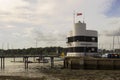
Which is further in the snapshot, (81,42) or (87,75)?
(81,42)

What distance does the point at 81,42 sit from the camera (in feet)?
327

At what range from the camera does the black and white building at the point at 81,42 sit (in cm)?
9956

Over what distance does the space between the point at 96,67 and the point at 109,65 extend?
13.0ft

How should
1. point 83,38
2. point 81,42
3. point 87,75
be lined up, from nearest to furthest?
point 87,75
point 81,42
point 83,38

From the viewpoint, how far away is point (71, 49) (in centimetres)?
10219

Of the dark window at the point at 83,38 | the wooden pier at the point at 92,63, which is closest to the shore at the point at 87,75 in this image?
the wooden pier at the point at 92,63

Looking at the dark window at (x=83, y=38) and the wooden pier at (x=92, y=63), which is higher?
the dark window at (x=83, y=38)

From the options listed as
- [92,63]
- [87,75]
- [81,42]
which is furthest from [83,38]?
[87,75]

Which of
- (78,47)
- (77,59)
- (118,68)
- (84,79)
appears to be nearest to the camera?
(84,79)

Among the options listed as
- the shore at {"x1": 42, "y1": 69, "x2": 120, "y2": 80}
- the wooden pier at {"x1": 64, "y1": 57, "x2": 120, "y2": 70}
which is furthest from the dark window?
the shore at {"x1": 42, "y1": 69, "x2": 120, "y2": 80}

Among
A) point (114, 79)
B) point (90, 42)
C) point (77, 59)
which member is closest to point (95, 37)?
point (90, 42)

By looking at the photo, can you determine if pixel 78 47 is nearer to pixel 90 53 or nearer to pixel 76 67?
pixel 90 53

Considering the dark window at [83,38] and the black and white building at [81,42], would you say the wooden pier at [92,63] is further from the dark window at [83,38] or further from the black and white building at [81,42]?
the dark window at [83,38]

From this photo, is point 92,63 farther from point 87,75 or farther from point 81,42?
point 87,75
